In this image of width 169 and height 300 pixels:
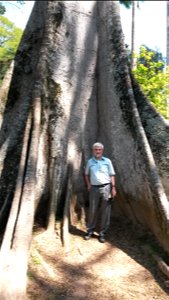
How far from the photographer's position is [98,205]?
21.7 ft

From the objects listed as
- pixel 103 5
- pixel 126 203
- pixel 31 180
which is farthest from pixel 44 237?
pixel 103 5

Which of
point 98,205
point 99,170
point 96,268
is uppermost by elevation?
point 99,170

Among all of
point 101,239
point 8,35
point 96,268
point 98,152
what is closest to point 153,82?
point 8,35

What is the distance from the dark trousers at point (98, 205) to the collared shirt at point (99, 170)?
0.34 ft

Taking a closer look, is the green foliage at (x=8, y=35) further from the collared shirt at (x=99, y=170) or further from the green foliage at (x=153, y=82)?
the collared shirt at (x=99, y=170)

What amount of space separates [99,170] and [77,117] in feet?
2.95

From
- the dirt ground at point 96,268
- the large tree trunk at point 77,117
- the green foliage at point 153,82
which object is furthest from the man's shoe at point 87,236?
the green foliage at point 153,82

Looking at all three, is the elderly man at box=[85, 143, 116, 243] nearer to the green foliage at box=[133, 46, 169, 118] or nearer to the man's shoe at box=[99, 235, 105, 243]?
the man's shoe at box=[99, 235, 105, 243]

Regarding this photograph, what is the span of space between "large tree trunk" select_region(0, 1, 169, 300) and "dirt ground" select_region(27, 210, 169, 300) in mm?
306

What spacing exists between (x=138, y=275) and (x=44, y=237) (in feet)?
4.47

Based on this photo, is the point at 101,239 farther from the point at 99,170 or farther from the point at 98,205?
the point at 99,170

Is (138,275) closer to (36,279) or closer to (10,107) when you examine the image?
(36,279)

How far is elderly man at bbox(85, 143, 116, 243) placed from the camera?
6508mm

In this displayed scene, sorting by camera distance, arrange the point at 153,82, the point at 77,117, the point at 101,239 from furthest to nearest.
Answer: the point at 153,82, the point at 77,117, the point at 101,239
